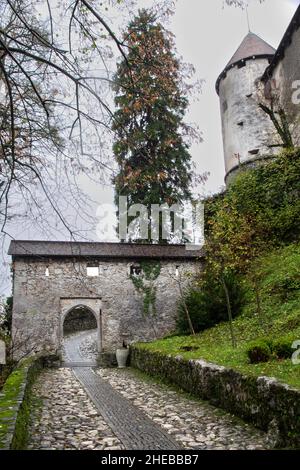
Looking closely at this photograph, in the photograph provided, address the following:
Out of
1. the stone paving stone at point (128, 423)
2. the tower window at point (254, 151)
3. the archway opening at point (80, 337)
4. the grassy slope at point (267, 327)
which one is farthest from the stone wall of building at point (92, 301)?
the tower window at point (254, 151)

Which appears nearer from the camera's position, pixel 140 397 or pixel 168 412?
pixel 168 412

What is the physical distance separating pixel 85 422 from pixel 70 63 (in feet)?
16.5

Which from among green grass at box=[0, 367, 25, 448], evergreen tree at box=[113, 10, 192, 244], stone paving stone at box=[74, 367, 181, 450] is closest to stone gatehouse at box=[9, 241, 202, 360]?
stone paving stone at box=[74, 367, 181, 450]

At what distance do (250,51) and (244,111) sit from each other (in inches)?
163

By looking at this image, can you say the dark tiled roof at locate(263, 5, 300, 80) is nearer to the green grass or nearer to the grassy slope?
the grassy slope

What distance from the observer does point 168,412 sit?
6.95m

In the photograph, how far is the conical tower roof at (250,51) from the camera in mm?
24922

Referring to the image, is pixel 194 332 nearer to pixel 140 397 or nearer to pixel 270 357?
pixel 140 397

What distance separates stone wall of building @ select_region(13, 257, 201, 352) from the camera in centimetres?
1700

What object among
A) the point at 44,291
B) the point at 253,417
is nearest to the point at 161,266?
the point at 44,291

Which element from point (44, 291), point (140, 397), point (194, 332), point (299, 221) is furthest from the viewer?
point (44, 291)

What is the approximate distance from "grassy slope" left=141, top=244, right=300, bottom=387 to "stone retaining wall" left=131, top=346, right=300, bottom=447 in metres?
0.22

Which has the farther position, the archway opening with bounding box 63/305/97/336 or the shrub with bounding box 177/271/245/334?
the archway opening with bounding box 63/305/97/336

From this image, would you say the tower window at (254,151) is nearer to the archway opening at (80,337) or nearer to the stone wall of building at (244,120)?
the stone wall of building at (244,120)
